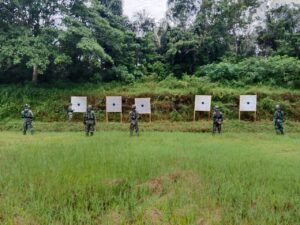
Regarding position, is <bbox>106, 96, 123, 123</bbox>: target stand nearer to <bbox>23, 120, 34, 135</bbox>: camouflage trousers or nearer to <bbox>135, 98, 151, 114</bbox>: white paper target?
<bbox>135, 98, 151, 114</bbox>: white paper target

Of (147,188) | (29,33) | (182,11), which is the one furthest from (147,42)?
(147,188)

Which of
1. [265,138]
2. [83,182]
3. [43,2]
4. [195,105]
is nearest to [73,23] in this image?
[43,2]

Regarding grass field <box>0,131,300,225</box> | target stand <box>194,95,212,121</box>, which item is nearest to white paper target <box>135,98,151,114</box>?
target stand <box>194,95,212,121</box>

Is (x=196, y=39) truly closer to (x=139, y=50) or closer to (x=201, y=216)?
(x=139, y=50)

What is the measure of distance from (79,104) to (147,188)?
16995mm

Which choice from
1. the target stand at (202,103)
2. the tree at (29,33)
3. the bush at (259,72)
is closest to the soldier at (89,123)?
the tree at (29,33)

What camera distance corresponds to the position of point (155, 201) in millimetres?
6570

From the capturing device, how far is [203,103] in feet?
76.3

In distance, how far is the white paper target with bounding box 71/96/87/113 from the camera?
77.4ft

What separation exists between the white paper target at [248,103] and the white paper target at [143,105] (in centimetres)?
528

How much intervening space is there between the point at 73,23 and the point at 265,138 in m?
13.7

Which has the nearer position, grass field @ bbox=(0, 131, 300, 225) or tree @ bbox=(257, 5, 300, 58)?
grass field @ bbox=(0, 131, 300, 225)

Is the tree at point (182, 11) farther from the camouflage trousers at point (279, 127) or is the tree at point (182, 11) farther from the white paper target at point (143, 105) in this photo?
the camouflage trousers at point (279, 127)

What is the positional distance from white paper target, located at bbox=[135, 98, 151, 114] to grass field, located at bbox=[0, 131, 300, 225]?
1235cm
